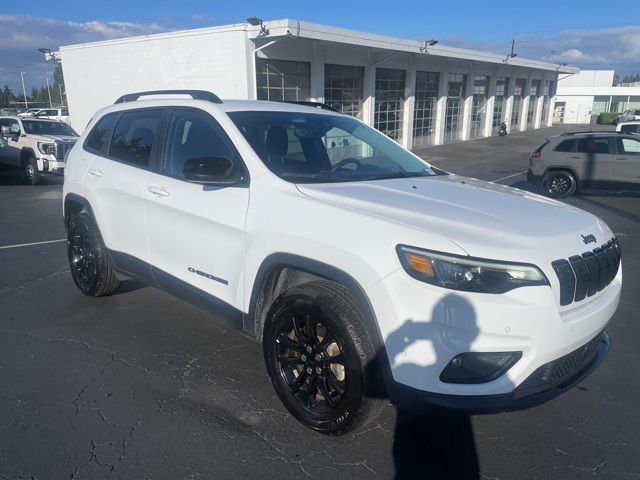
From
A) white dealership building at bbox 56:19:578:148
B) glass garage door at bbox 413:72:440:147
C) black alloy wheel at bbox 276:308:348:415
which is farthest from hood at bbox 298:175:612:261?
glass garage door at bbox 413:72:440:147

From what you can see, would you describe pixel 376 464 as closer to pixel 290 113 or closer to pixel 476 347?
pixel 476 347

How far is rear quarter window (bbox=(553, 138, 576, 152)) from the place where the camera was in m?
12.4

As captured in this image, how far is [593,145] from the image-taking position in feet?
39.9

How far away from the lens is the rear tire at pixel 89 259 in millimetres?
4684

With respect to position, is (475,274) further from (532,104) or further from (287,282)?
(532,104)

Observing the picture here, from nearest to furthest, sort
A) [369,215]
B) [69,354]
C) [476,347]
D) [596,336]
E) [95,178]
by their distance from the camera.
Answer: [476,347] < [369,215] < [596,336] < [69,354] < [95,178]

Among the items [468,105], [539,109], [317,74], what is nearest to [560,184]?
[317,74]

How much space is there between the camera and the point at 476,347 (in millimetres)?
2338

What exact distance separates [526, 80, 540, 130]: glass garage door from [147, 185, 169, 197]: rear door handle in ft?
147

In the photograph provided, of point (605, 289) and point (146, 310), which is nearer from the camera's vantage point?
point (605, 289)

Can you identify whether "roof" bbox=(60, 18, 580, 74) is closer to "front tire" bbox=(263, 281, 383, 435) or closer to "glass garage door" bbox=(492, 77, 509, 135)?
"glass garage door" bbox=(492, 77, 509, 135)

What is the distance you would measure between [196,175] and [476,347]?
195 centimetres

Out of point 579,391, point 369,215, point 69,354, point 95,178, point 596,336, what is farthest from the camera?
point 95,178

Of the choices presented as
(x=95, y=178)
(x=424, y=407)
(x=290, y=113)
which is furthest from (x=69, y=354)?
(x=424, y=407)
